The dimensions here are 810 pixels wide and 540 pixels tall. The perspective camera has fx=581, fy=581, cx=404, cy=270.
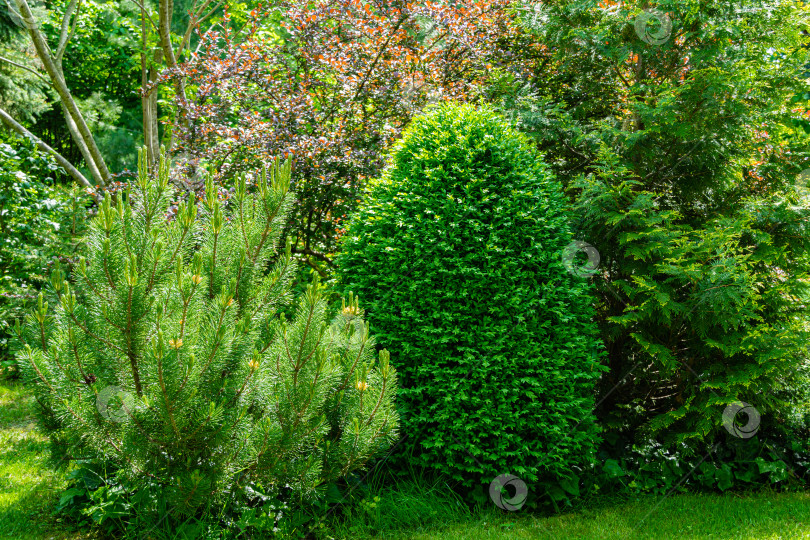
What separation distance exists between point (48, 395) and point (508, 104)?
4.36m

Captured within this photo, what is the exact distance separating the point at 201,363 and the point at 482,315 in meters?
1.81

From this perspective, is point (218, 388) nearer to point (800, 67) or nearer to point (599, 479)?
point (599, 479)

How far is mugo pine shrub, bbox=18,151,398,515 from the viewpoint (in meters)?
2.62

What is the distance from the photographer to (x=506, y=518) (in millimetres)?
3701

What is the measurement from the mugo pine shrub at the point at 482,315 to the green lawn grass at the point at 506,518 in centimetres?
25

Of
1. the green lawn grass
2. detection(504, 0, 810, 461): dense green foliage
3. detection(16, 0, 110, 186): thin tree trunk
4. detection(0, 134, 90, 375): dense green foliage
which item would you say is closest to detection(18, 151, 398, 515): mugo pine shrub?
the green lawn grass

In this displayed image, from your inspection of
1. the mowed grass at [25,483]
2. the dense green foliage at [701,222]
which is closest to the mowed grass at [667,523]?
the dense green foliage at [701,222]

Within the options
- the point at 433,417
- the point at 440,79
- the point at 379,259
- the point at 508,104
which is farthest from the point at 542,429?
the point at 440,79

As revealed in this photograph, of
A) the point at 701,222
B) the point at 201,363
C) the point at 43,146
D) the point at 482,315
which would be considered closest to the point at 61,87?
the point at 43,146

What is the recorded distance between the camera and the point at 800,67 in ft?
15.4

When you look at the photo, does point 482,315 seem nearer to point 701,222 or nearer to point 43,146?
point 701,222

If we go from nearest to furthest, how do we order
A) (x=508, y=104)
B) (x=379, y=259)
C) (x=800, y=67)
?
(x=379, y=259), (x=800, y=67), (x=508, y=104)

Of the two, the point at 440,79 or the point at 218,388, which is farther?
the point at 440,79

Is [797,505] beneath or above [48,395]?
above
